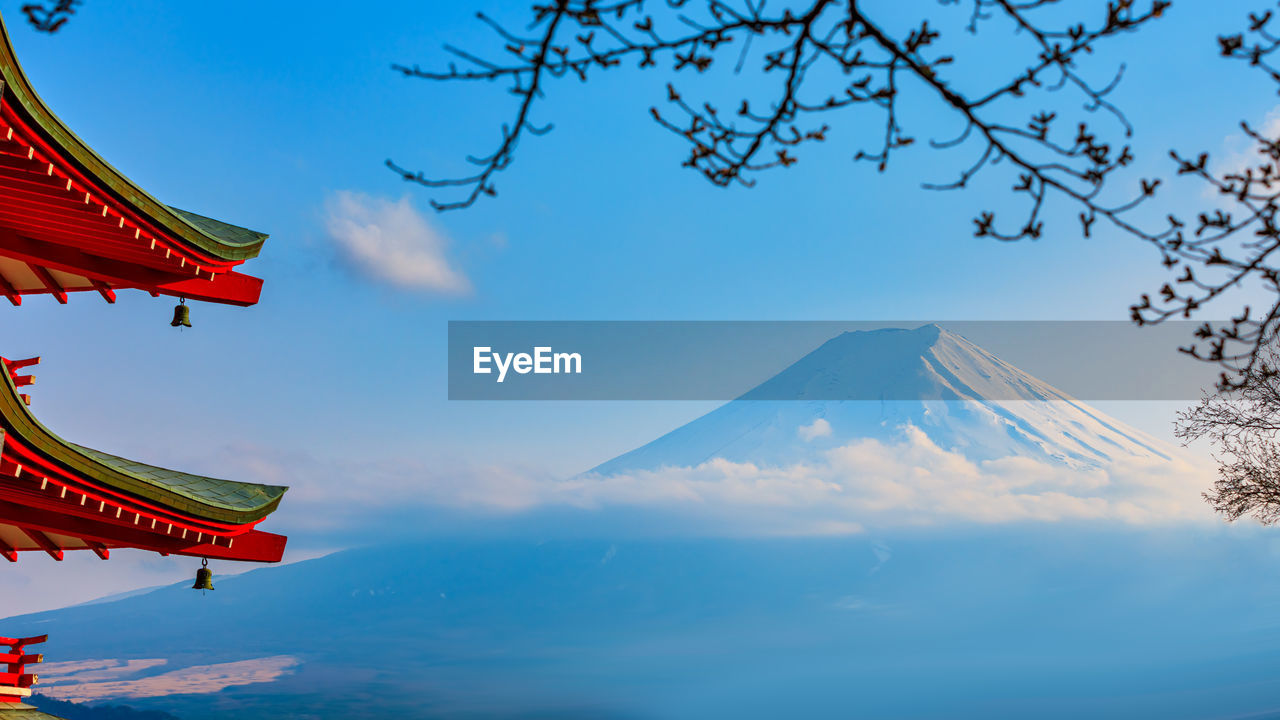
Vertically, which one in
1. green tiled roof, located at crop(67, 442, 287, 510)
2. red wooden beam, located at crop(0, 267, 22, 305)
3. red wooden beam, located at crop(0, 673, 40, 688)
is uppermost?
red wooden beam, located at crop(0, 267, 22, 305)

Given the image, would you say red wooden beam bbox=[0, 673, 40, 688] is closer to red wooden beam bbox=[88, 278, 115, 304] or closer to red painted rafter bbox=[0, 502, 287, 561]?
red painted rafter bbox=[0, 502, 287, 561]

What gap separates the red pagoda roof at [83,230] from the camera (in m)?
6.45

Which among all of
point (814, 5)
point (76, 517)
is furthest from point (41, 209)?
point (814, 5)

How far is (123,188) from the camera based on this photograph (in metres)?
7.50

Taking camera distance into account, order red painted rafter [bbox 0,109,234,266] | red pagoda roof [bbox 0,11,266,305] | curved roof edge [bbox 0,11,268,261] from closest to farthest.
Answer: curved roof edge [bbox 0,11,268,261]
red painted rafter [bbox 0,109,234,266]
red pagoda roof [bbox 0,11,266,305]

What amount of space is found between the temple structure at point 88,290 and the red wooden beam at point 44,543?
21 millimetres

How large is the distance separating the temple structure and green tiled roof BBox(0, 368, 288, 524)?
1cm

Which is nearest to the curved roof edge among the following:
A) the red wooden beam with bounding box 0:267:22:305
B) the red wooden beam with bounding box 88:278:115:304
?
the red wooden beam with bounding box 88:278:115:304

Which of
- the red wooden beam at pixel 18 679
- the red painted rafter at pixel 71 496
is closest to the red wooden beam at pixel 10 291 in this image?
the red painted rafter at pixel 71 496

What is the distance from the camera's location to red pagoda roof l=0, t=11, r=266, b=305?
21.2 ft

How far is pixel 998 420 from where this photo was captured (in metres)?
126

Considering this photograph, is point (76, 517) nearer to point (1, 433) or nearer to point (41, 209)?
point (1, 433)

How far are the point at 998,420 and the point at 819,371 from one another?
2928cm

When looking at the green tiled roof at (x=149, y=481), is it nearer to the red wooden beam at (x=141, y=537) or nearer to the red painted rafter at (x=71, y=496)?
the red painted rafter at (x=71, y=496)
